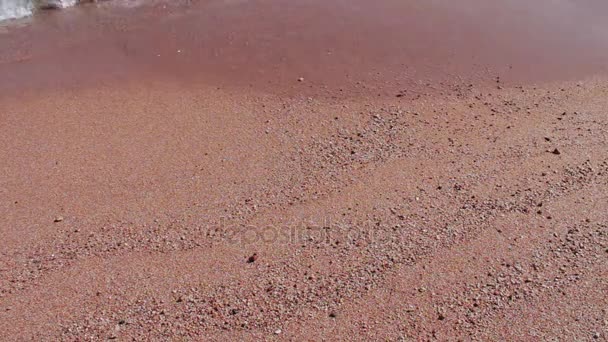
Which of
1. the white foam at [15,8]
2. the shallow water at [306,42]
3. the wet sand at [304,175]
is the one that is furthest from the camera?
the white foam at [15,8]

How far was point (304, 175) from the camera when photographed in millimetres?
5082

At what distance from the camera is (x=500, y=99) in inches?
237

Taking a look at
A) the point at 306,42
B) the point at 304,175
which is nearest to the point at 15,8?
the point at 306,42

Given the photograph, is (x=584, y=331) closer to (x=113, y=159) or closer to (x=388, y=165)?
(x=388, y=165)

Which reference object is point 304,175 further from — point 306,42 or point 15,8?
point 15,8

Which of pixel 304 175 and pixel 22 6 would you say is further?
pixel 22 6

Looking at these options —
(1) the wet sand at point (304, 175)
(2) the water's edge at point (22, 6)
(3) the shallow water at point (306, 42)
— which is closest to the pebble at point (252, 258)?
(1) the wet sand at point (304, 175)

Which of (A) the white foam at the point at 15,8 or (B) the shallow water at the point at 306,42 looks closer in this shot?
(B) the shallow water at the point at 306,42

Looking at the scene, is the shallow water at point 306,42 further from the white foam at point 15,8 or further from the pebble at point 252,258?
the pebble at point 252,258

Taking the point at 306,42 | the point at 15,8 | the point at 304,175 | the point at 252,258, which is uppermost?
the point at 15,8

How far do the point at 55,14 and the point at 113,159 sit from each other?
3110 mm

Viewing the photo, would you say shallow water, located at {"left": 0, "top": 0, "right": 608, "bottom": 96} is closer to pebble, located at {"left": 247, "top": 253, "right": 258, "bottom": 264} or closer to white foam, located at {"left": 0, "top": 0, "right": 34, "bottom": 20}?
white foam, located at {"left": 0, "top": 0, "right": 34, "bottom": 20}

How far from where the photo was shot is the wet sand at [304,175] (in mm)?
4133

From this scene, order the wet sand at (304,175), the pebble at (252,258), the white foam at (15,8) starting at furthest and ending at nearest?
1. the white foam at (15,8)
2. the pebble at (252,258)
3. the wet sand at (304,175)
